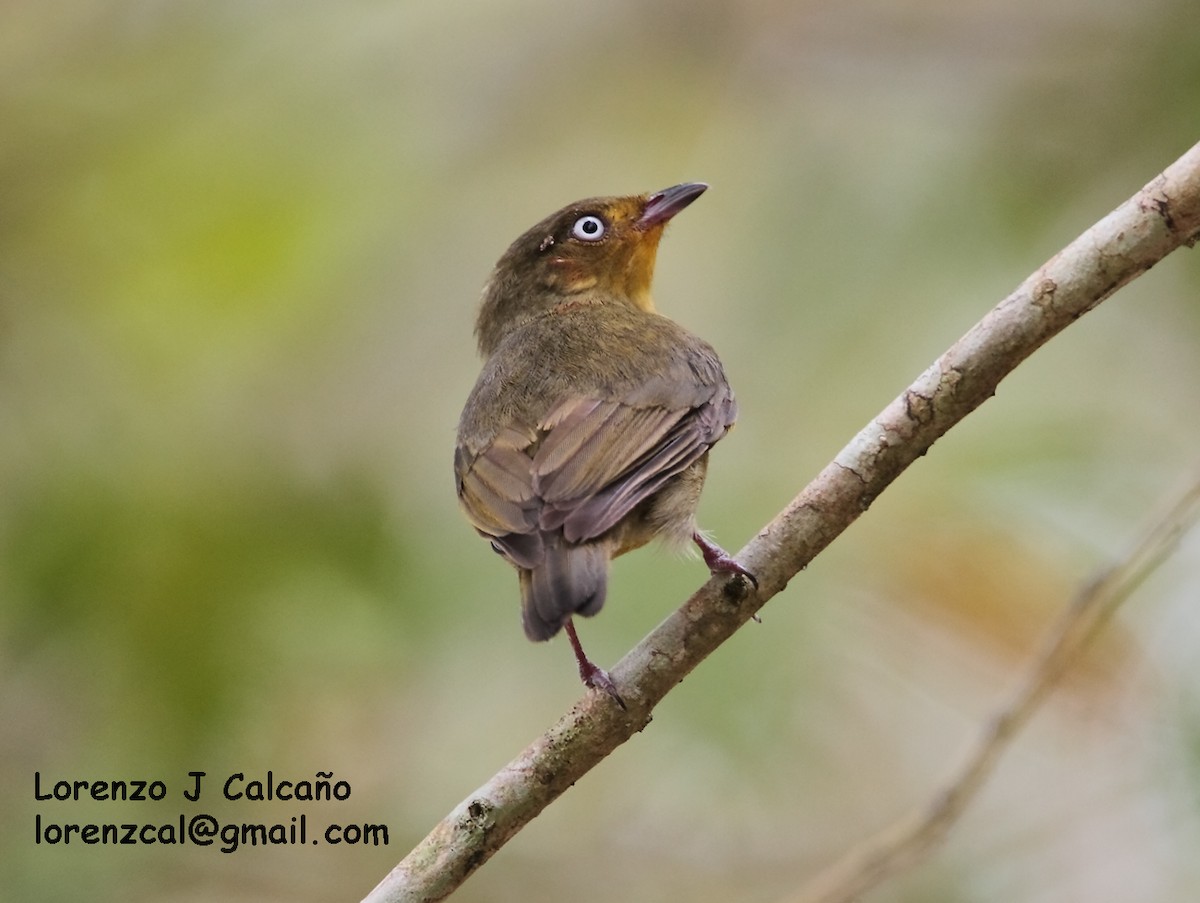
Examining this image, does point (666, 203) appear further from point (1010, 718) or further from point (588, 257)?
point (1010, 718)

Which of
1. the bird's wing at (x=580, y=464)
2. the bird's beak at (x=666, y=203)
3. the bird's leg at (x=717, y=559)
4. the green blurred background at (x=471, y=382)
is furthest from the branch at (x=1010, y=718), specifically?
the bird's beak at (x=666, y=203)

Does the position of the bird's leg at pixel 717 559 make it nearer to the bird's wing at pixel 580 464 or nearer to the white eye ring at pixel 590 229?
the bird's wing at pixel 580 464

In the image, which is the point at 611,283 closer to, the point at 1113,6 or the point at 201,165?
the point at 201,165

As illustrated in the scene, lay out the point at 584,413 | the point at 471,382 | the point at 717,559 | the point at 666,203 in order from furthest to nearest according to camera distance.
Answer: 1. the point at 471,382
2. the point at 666,203
3. the point at 584,413
4. the point at 717,559

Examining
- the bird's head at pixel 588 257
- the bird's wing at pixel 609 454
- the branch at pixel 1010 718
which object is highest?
the bird's head at pixel 588 257

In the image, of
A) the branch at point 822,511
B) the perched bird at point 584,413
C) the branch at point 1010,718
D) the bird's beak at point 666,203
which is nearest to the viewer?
the branch at point 822,511

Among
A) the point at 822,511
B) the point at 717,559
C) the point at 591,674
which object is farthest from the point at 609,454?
the point at 822,511

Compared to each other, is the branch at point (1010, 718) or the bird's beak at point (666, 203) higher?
the bird's beak at point (666, 203)

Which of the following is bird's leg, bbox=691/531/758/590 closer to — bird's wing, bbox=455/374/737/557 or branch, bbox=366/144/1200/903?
branch, bbox=366/144/1200/903
